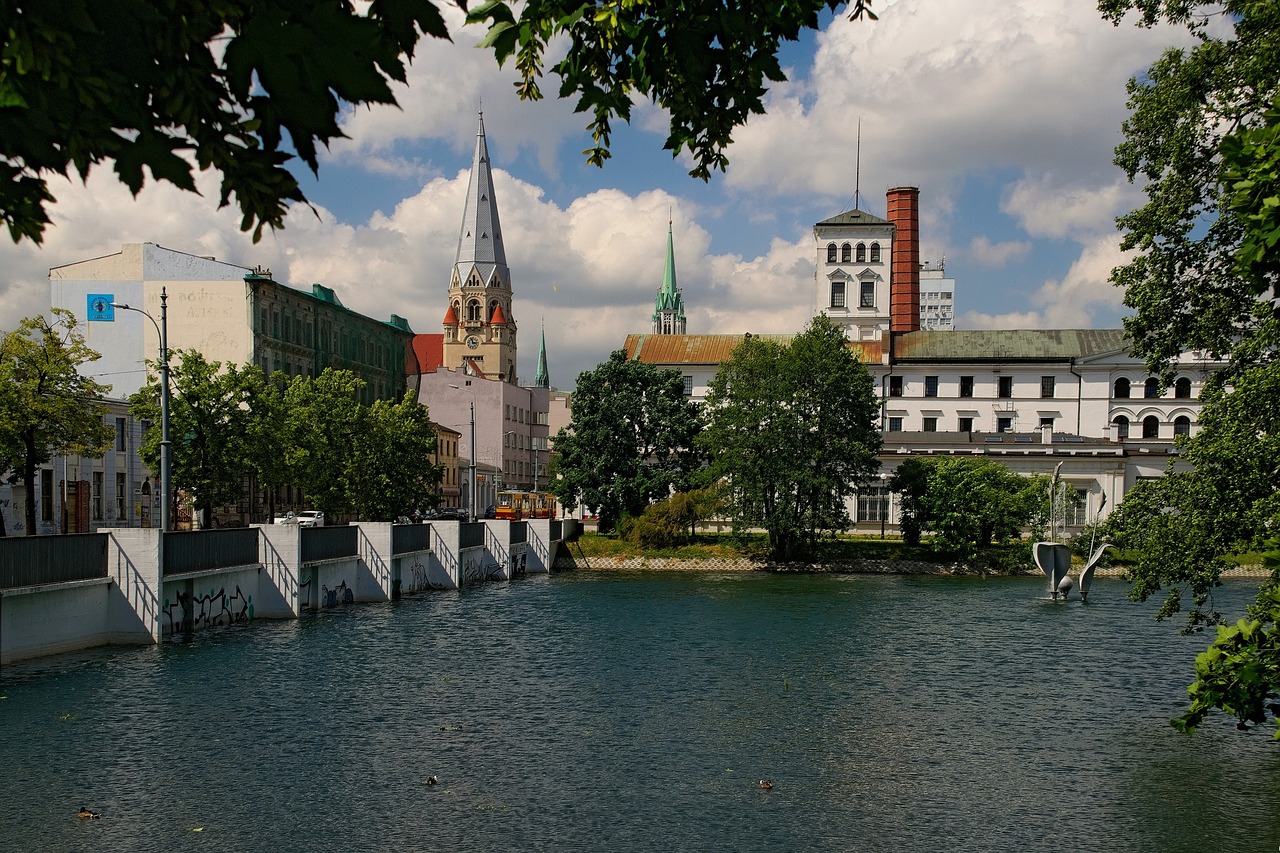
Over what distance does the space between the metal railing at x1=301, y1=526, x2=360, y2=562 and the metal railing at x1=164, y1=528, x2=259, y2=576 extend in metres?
2.98

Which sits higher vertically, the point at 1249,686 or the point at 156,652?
the point at 1249,686

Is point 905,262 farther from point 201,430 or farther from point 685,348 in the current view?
point 201,430

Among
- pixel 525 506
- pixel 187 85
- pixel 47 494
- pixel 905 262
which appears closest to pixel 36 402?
pixel 47 494

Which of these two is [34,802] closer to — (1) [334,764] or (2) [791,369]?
(1) [334,764]

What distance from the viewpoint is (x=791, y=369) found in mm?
77312

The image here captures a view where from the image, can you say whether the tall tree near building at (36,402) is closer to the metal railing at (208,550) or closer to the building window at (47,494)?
the metal railing at (208,550)

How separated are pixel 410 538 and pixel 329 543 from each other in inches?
345

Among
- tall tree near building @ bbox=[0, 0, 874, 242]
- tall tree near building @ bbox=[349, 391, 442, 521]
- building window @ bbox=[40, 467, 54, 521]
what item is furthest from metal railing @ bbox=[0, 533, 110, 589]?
tall tree near building @ bbox=[349, 391, 442, 521]

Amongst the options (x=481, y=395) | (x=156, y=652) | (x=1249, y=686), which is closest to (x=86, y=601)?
(x=156, y=652)

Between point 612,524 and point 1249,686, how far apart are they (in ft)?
238

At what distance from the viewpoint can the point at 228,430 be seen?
5672cm

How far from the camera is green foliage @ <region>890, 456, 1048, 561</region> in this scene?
77.6 metres

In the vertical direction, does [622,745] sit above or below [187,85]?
below

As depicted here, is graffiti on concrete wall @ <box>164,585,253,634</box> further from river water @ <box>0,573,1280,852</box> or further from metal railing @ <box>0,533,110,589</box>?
metal railing @ <box>0,533,110,589</box>
